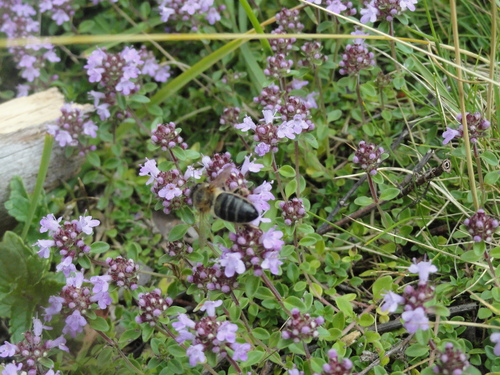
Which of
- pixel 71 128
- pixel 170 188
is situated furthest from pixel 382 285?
pixel 71 128

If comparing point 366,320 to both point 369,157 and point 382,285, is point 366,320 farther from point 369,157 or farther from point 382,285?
point 369,157

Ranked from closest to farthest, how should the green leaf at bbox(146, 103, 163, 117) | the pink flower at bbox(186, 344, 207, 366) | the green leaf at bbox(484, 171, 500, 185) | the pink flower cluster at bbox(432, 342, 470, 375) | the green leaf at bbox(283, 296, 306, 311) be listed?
1. the pink flower cluster at bbox(432, 342, 470, 375)
2. the pink flower at bbox(186, 344, 207, 366)
3. the green leaf at bbox(283, 296, 306, 311)
4. the green leaf at bbox(484, 171, 500, 185)
5. the green leaf at bbox(146, 103, 163, 117)

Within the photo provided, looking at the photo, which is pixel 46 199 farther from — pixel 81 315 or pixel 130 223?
pixel 81 315

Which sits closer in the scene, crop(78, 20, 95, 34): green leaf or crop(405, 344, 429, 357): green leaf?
crop(405, 344, 429, 357): green leaf

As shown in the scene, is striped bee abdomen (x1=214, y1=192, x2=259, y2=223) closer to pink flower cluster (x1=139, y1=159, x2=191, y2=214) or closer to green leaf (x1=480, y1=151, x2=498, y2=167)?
pink flower cluster (x1=139, y1=159, x2=191, y2=214)

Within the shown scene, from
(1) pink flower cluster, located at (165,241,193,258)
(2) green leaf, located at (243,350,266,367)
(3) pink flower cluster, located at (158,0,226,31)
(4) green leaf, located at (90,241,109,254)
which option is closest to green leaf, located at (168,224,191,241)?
(1) pink flower cluster, located at (165,241,193,258)

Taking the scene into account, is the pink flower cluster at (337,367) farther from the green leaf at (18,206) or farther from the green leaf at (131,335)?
the green leaf at (18,206)
